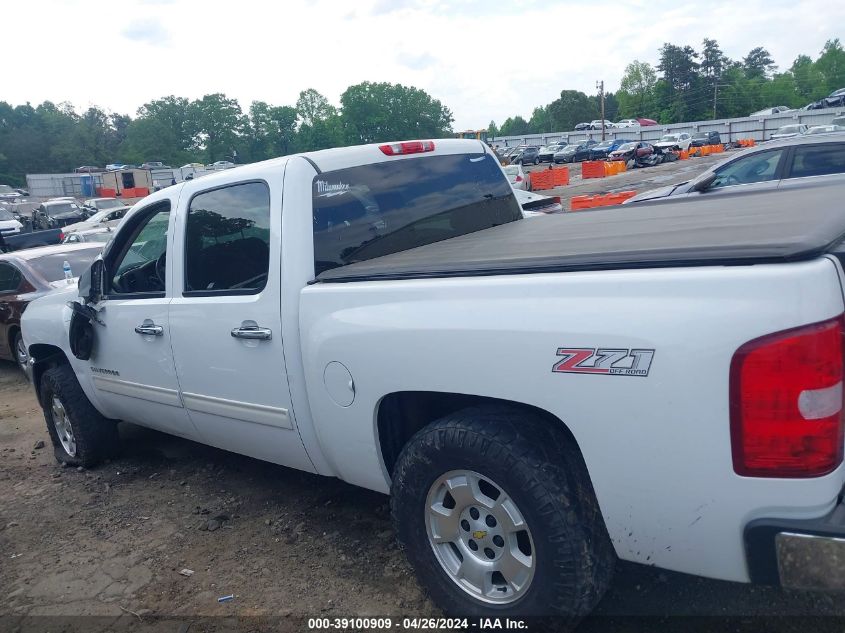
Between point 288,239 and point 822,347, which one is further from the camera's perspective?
point 288,239

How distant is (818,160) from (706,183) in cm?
122

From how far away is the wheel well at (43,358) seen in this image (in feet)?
17.6

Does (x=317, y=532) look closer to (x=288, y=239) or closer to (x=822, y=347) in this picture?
(x=288, y=239)

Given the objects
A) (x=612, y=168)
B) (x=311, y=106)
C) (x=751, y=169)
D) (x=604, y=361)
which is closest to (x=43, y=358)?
(x=604, y=361)

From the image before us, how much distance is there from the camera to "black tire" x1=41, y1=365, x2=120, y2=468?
5.10m

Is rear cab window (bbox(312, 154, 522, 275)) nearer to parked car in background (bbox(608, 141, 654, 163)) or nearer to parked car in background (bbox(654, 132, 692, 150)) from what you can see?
parked car in background (bbox(608, 141, 654, 163))

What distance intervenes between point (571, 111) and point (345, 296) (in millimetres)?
116774

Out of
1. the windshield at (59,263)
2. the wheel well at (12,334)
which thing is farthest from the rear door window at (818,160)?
the wheel well at (12,334)

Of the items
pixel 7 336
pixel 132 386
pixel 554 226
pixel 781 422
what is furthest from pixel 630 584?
pixel 7 336

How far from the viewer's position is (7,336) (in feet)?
28.5

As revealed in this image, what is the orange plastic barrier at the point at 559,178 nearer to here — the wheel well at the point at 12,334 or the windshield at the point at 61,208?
the windshield at the point at 61,208

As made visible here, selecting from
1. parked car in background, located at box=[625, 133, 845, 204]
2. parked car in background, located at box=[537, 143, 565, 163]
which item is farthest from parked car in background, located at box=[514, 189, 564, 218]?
parked car in background, located at box=[537, 143, 565, 163]

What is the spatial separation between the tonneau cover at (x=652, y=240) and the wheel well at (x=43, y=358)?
10.5ft

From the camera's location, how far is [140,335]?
4.22 m
